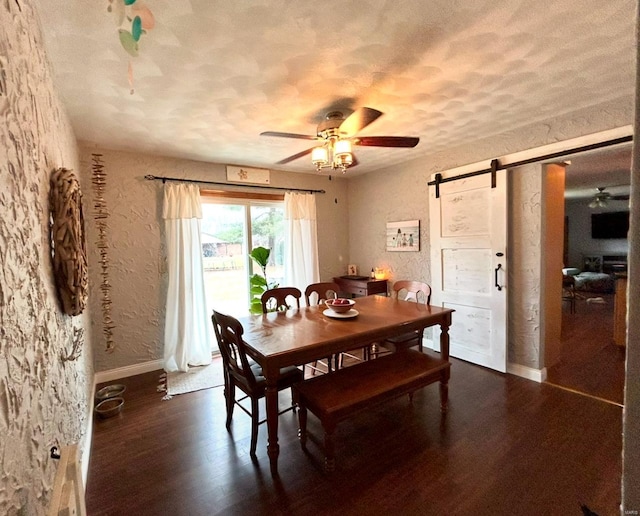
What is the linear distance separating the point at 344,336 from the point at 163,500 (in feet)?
4.39

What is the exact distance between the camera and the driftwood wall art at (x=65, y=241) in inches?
54.2

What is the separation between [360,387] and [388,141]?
1.71m

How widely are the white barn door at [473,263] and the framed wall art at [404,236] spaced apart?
10.6 inches

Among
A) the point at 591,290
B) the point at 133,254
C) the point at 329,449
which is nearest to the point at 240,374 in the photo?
the point at 329,449

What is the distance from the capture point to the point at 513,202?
9.77 feet

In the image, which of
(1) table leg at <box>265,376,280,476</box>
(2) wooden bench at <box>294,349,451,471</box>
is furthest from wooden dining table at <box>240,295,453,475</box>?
(2) wooden bench at <box>294,349,451,471</box>

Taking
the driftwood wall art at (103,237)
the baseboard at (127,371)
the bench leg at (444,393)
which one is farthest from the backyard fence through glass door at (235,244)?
the bench leg at (444,393)

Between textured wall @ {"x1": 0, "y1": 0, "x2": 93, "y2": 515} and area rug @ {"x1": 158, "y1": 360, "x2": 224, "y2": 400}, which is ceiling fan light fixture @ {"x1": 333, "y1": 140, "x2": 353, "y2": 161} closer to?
textured wall @ {"x1": 0, "y1": 0, "x2": 93, "y2": 515}

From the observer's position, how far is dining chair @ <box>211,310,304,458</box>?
1865mm

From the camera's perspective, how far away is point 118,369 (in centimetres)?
320

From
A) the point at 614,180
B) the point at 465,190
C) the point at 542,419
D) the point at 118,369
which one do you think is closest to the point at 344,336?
the point at 542,419

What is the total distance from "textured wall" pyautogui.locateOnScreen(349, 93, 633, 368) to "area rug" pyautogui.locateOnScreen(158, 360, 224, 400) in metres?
2.57

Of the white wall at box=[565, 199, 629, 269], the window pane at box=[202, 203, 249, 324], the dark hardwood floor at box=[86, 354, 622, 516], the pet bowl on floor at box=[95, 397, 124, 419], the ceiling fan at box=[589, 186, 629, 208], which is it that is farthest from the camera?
the white wall at box=[565, 199, 629, 269]

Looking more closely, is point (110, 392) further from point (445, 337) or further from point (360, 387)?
point (445, 337)
